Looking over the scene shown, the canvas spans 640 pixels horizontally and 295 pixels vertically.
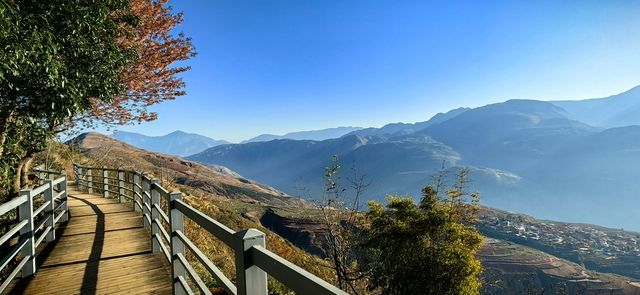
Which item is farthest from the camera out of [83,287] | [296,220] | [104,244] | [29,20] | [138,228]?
[296,220]

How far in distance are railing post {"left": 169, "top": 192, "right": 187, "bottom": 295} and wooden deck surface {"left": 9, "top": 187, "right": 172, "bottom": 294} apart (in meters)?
0.68

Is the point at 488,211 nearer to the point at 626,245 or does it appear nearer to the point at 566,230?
the point at 566,230

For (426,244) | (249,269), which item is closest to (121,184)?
(426,244)

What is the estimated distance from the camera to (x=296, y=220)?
87438 millimetres

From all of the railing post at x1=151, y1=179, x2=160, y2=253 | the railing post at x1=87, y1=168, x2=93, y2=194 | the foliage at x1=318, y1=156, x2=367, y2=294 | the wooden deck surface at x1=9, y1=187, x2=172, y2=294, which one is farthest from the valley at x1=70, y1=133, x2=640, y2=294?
the railing post at x1=151, y1=179, x2=160, y2=253

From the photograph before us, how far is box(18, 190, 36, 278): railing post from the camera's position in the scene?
17.1 feet

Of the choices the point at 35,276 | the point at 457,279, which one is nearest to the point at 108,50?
the point at 35,276

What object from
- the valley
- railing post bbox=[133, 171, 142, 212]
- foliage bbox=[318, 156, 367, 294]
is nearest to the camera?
railing post bbox=[133, 171, 142, 212]

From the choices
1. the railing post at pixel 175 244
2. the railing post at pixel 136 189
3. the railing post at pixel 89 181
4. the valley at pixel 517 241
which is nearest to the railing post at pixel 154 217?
the railing post at pixel 175 244

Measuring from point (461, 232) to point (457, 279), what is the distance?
6.79 ft

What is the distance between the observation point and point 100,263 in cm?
627

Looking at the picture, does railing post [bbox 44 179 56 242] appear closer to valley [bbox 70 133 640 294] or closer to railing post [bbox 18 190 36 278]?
railing post [bbox 18 190 36 278]

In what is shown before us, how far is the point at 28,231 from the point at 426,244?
13224 millimetres

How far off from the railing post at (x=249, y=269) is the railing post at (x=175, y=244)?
101 inches
